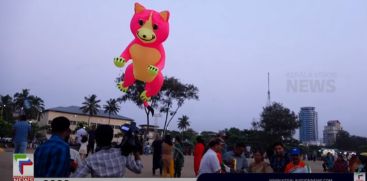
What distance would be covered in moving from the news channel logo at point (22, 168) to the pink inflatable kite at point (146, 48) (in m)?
6.93

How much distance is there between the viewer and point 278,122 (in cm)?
4278

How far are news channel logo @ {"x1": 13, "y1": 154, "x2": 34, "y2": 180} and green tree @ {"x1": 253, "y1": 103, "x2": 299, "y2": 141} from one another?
40.7 m

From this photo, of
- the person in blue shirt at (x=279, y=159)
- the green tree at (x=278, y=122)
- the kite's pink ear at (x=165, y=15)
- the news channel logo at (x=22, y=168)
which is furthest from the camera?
the green tree at (x=278, y=122)

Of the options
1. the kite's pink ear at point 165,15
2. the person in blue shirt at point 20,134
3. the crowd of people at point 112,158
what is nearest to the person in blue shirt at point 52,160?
the crowd of people at point 112,158

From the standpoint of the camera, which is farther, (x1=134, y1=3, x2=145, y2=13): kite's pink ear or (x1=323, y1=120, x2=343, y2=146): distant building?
(x1=323, y1=120, x2=343, y2=146): distant building

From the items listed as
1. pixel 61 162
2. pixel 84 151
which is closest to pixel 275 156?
pixel 61 162

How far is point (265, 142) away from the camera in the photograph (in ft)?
142

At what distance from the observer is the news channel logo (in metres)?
3.54

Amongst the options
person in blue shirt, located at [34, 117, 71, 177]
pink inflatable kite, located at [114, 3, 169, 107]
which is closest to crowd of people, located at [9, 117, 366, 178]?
person in blue shirt, located at [34, 117, 71, 177]

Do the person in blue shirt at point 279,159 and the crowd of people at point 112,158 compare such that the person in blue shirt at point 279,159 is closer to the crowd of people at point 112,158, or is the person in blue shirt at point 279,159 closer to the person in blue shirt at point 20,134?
the crowd of people at point 112,158

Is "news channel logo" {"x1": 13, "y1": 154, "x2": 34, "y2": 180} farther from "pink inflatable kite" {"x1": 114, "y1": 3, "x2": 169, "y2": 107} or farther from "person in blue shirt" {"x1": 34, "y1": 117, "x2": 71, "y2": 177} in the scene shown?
"pink inflatable kite" {"x1": 114, "y1": 3, "x2": 169, "y2": 107}

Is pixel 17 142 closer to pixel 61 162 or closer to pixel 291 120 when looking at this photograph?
pixel 61 162

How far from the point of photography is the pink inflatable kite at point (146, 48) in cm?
1052

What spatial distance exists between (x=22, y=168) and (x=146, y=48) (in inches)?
286
